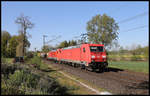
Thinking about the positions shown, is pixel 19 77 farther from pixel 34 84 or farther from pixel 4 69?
pixel 4 69

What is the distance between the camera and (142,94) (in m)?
8.59

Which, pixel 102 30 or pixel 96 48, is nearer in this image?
pixel 96 48

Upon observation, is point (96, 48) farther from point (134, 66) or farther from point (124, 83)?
point (134, 66)

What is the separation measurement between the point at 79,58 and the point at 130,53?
105ft

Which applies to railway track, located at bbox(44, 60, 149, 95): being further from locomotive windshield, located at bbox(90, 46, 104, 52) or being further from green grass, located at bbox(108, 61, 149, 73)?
green grass, located at bbox(108, 61, 149, 73)

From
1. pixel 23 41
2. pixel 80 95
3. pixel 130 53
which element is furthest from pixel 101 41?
pixel 130 53

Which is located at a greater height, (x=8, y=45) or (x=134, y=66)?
(x=8, y=45)

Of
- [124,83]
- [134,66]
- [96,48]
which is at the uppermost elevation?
[96,48]

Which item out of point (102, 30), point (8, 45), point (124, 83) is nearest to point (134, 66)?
point (102, 30)

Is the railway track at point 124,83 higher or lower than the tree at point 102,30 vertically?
lower

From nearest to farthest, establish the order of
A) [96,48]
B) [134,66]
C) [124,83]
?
[124,83]
[96,48]
[134,66]

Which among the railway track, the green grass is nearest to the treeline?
the railway track

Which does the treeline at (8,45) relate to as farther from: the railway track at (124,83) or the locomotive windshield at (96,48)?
the locomotive windshield at (96,48)

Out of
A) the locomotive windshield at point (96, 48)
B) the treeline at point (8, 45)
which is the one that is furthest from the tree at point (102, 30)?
the treeline at point (8, 45)
